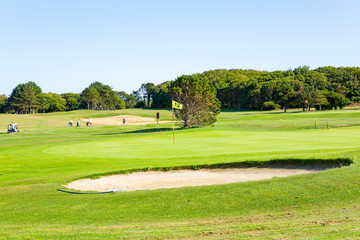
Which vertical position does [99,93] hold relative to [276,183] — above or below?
above

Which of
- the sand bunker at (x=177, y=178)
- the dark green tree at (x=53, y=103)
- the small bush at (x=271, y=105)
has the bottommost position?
the sand bunker at (x=177, y=178)

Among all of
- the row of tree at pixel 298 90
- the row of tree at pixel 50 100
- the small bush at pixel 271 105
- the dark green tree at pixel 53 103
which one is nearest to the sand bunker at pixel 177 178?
the row of tree at pixel 298 90

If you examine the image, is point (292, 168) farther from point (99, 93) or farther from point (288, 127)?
point (99, 93)

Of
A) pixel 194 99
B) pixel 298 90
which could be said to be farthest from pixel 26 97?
pixel 194 99

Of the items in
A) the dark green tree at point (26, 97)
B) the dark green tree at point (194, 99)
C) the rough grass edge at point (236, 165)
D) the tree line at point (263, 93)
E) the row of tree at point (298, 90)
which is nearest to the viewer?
the rough grass edge at point (236, 165)

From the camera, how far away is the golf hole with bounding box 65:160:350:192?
12203mm

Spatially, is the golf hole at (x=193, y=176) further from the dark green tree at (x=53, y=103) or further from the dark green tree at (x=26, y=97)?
the dark green tree at (x=53, y=103)

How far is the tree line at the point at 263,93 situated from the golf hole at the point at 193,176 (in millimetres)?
34274

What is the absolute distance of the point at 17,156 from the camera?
21469 millimetres

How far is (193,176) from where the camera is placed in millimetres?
13211

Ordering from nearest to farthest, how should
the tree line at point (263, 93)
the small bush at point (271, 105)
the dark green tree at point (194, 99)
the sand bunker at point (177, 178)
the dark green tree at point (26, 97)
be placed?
the sand bunker at point (177, 178) → the dark green tree at point (194, 99) → the tree line at point (263, 93) → the small bush at point (271, 105) → the dark green tree at point (26, 97)

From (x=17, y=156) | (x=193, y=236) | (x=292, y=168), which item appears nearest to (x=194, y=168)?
(x=292, y=168)

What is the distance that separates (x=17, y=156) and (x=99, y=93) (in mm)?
145781

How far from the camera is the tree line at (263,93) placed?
8577 centimetres
